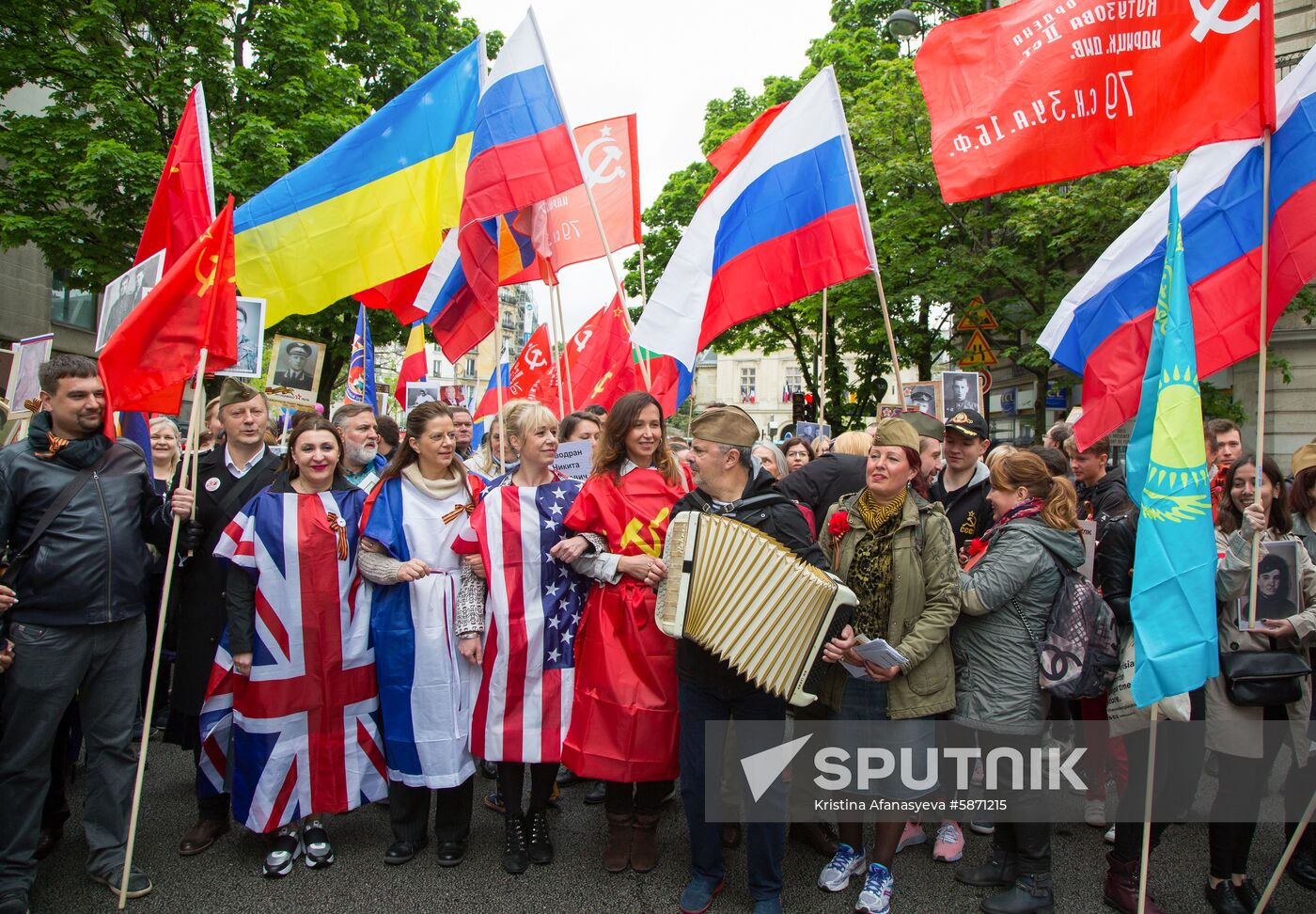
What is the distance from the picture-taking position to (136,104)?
1423 cm

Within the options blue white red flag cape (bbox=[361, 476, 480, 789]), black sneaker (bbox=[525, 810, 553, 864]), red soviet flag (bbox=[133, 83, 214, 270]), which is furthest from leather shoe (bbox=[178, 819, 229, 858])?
red soviet flag (bbox=[133, 83, 214, 270])

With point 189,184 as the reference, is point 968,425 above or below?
below

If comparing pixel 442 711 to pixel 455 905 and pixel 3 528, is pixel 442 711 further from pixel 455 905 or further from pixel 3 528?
pixel 3 528

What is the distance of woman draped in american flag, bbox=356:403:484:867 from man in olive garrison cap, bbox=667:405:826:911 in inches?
44.8

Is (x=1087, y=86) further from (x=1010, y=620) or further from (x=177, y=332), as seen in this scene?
(x=177, y=332)

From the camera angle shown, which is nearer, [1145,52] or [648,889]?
[648,889]

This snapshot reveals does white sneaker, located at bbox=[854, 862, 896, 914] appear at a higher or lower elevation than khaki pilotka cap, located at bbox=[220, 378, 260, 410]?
lower

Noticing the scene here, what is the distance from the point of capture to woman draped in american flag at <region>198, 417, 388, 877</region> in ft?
13.2

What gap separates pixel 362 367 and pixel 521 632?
870cm

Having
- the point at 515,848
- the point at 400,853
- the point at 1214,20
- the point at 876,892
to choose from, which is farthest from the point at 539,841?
the point at 1214,20

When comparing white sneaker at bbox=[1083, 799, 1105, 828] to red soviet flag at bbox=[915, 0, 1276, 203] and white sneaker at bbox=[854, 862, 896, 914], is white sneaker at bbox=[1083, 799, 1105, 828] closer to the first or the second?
white sneaker at bbox=[854, 862, 896, 914]

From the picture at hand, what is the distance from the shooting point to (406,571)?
13.2 ft

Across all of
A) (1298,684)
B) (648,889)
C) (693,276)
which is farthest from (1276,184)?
(648,889)

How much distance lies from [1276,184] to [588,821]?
4770mm
